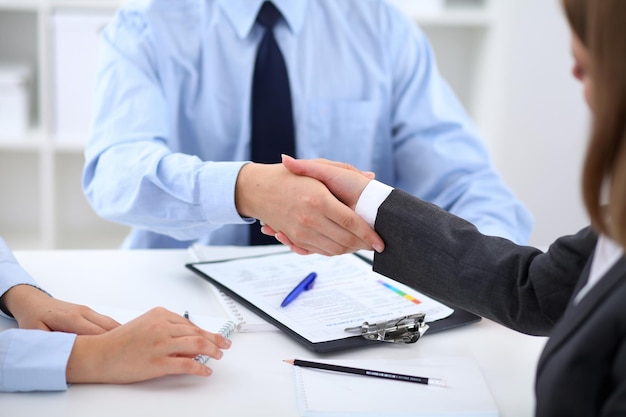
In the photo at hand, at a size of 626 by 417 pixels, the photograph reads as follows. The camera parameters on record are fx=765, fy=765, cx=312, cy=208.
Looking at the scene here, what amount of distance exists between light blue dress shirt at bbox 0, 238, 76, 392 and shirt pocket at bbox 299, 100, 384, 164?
2.76ft

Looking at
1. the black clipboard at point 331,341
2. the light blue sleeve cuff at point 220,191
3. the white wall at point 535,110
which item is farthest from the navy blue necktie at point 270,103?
the white wall at point 535,110

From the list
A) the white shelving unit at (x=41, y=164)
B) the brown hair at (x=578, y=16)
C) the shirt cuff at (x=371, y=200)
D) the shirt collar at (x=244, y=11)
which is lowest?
the white shelving unit at (x=41, y=164)

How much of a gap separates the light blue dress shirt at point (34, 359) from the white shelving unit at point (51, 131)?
1.66 m

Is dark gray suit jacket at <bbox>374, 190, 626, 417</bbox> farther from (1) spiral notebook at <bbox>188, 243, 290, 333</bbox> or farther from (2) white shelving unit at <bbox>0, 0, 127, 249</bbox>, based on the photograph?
(2) white shelving unit at <bbox>0, 0, 127, 249</bbox>

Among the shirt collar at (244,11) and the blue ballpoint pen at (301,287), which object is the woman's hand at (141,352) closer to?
the blue ballpoint pen at (301,287)

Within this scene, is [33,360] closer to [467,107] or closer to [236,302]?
[236,302]

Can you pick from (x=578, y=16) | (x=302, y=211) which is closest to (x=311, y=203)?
(x=302, y=211)

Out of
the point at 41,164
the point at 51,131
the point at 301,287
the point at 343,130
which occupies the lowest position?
the point at 41,164

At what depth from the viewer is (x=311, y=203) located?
1.04 m

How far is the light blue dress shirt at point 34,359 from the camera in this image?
2.61ft

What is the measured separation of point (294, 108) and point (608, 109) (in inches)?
42.3

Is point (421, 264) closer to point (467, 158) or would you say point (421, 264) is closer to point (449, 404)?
point (449, 404)

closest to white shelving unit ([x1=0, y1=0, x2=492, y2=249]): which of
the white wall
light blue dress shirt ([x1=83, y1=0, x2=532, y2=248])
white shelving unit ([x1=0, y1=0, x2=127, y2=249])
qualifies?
white shelving unit ([x1=0, y1=0, x2=127, y2=249])

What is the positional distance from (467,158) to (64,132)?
1426 mm
